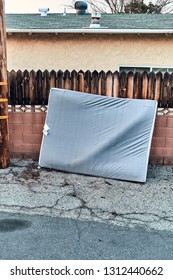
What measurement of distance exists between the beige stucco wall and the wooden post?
333 cm

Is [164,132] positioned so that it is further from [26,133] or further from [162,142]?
[26,133]

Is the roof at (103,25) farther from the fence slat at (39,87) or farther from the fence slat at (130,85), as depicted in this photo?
the fence slat at (130,85)

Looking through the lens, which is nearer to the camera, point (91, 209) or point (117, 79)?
point (91, 209)

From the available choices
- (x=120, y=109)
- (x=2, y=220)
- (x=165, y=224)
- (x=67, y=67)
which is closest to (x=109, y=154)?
(x=120, y=109)

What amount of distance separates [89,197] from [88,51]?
4927 millimetres

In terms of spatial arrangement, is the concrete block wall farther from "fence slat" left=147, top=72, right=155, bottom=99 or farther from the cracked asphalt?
"fence slat" left=147, top=72, right=155, bottom=99

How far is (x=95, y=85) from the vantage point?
204 inches

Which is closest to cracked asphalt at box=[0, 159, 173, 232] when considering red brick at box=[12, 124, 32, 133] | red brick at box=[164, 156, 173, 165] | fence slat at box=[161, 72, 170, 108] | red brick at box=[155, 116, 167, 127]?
red brick at box=[164, 156, 173, 165]

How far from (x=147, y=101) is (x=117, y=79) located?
0.67 m

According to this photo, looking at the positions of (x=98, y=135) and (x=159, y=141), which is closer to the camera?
(x=98, y=135)

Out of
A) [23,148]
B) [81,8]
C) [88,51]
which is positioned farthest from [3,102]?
[81,8]

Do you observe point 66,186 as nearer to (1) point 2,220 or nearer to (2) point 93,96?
(1) point 2,220

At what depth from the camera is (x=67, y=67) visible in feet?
26.3

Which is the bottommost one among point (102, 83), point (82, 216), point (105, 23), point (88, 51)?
point (82, 216)
